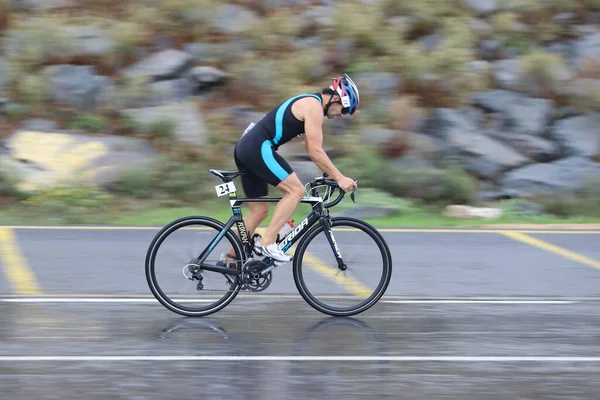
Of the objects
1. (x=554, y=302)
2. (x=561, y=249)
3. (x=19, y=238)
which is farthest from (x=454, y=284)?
(x=19, y=238)

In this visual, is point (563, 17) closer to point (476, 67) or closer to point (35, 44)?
point (476, 67)

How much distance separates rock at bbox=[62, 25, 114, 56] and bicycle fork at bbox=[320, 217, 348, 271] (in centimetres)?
1094

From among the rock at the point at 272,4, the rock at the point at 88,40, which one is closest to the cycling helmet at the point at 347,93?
the rock at the point at 88,40

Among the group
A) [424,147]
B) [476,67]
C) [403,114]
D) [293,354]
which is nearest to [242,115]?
[403,114]

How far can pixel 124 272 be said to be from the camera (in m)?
10.2

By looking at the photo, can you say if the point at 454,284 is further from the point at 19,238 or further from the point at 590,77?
the point at 590,77

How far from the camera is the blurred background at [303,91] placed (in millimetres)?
14500

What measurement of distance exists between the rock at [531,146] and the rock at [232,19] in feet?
18.2

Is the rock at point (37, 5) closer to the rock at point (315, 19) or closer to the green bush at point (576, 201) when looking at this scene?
the rock at point (315, 19)

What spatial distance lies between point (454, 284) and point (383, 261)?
1735mm

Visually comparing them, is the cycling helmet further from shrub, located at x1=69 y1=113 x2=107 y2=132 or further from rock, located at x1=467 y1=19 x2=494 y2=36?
rock, located at x1=467 y1=19 x2=494 y2=36

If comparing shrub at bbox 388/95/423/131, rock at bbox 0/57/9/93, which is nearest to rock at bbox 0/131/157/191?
rock at bbox 0/57/9/93

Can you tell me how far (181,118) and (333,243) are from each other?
8211 mm

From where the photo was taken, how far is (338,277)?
8664 mm
